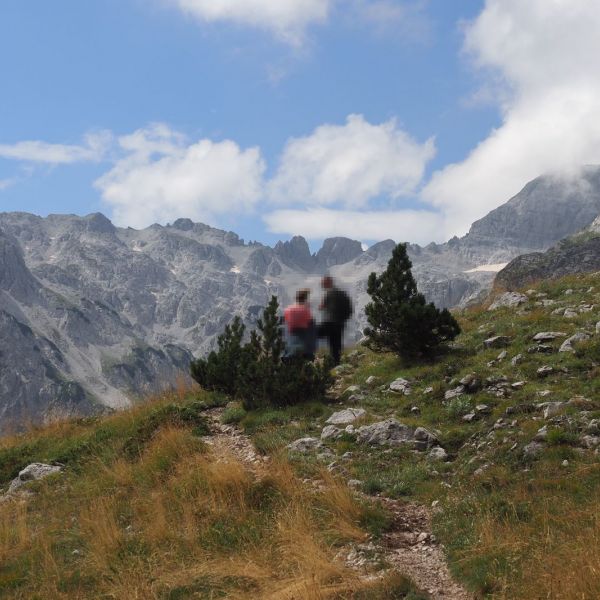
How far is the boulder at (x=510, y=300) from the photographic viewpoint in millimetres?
21430

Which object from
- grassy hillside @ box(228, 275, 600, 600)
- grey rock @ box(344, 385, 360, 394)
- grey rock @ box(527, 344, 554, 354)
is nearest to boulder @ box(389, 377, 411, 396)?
grassy hillside @ box(228, 275, 600, 600)

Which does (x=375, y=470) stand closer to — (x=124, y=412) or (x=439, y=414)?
(x=439, y=414)

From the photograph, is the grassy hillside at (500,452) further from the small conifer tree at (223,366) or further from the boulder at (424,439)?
the small conifer tree at (223,366)

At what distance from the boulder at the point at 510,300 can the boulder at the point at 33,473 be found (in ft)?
53.4

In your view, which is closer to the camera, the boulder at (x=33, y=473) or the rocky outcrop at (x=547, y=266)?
the boulder at (x=33, y=473)

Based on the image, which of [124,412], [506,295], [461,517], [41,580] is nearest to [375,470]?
[461,517]

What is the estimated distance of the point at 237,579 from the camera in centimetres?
693

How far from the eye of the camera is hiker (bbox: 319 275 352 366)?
16.5 meters

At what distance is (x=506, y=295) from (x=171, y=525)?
724 inches

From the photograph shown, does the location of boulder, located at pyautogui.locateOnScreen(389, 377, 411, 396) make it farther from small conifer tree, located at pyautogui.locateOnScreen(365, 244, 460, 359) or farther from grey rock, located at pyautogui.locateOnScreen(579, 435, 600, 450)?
grey rock, located at pyautogui.locateOnScreen(579, 435, 600, 450)

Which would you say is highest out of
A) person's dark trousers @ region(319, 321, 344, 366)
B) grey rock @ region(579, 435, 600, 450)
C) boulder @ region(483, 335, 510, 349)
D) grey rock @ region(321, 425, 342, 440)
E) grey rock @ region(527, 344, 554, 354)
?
person's dark trousers @ region(319, 321, 344, 366)

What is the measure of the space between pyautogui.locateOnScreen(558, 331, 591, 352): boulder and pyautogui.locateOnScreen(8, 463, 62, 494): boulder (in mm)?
12526

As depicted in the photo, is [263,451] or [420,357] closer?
[263,451]

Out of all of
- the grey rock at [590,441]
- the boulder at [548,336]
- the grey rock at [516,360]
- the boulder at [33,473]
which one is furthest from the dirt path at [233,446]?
the boulder at [548,336]
